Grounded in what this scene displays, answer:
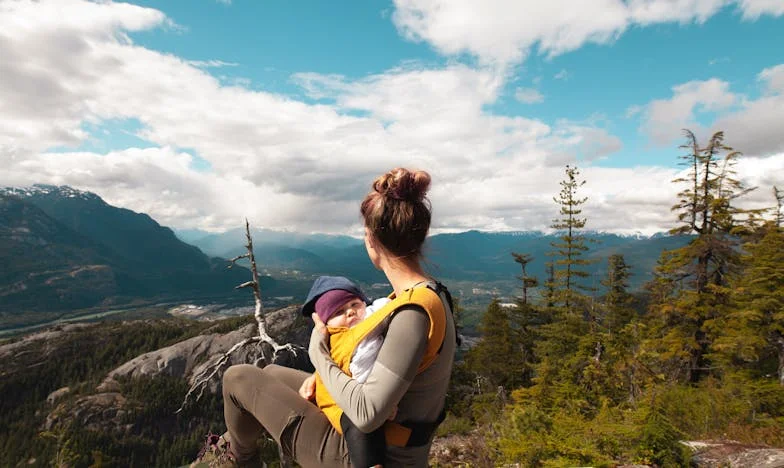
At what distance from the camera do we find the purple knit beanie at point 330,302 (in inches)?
101

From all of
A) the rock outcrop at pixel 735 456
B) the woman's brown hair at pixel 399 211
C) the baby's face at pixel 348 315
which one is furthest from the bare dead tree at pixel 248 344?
the rock outcrop at pixel 735 456

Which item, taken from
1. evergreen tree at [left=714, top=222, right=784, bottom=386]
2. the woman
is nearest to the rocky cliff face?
evergreen tree at [left=714, top=222, right=784, bottom=386]

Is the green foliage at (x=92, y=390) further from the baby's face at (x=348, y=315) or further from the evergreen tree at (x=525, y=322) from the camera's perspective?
the baby's face at (x=348, y=315)

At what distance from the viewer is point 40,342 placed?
121 m

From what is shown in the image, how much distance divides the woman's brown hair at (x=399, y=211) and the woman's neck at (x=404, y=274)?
6 cm

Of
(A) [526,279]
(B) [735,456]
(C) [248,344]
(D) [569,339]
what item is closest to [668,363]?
(D) [569,339]

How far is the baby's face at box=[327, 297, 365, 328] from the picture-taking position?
8.24 ft

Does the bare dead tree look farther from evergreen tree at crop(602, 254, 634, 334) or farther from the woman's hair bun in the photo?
evergreen tree at crop(602, 254, 634, 334)

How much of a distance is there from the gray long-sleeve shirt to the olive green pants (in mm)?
514

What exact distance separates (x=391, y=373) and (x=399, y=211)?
0.88 m

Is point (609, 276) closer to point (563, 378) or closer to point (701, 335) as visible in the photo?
point (701, 335)

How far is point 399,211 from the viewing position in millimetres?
2240

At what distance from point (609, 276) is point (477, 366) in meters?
14.9

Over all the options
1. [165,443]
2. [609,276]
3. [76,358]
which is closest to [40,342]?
[76,358]
